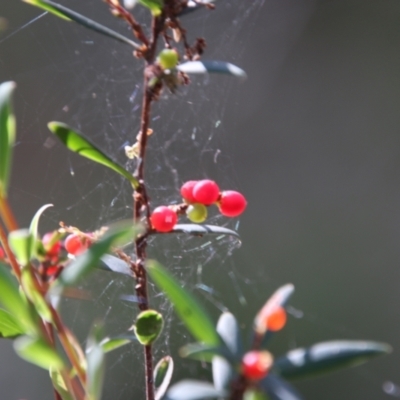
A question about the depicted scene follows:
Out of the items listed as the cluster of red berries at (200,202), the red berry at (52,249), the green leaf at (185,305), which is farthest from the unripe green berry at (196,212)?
the green leaf at (185,305)

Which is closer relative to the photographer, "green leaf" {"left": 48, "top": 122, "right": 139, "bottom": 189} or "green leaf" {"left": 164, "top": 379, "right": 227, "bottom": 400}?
"green leaf" {"left": 164, "top": 379, "right": 227, "bottom": 400}

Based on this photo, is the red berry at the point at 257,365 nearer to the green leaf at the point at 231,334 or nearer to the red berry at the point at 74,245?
the green leaf at the point at 231,334

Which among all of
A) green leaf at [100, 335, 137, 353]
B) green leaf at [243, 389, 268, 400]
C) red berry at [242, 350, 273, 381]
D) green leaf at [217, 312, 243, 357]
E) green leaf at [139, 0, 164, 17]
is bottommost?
green leaf at [100, 335, 137, 353]

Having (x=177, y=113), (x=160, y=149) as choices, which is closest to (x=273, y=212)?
(x=177, y=113)

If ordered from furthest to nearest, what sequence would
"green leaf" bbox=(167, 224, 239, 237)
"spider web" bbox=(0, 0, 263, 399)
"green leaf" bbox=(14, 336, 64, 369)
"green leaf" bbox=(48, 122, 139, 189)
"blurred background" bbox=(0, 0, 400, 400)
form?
1. "blurred background" bbox=(0, 0, 400, 400)
2. "spider web" bbox=(0, 0, 263, 399)
3. "green leaf" bbox=(167, 224, 239, 237)
4. "green leaf" bbox=(48, 122, 139, 189)
5. "green leaf" bbox=(14, 336, 64, 369)

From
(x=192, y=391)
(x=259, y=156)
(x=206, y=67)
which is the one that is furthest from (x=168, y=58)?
(x=259, y=156)

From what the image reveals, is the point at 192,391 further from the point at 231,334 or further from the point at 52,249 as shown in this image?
the point at 52,249

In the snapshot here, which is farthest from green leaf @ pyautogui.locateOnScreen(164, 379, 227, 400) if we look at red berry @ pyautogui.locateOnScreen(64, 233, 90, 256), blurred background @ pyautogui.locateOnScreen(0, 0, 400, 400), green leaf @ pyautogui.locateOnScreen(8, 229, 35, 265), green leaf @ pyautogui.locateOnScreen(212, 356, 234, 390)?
blurred background @ pyautogui.locateOnScreen(0, 0, 400, 400)

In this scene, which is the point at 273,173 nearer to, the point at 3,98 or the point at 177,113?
the point at 177,113

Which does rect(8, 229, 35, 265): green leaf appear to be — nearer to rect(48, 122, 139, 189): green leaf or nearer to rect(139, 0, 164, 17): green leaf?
rect(48, 122, 139, 189): green leaf
